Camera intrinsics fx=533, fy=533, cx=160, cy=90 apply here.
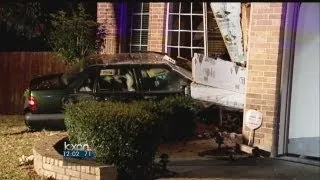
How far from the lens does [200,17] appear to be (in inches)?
490

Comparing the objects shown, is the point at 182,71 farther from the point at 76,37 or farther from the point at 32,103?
the point at 76,37

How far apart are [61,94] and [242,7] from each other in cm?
396

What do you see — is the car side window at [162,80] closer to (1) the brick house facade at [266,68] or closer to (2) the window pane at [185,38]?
(1) the brick house facade at [266,68]

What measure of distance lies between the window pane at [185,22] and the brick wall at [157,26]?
426 mm

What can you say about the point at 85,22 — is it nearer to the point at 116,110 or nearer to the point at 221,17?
the point at 221,17

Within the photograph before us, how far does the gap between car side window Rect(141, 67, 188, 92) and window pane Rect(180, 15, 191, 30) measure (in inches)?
106

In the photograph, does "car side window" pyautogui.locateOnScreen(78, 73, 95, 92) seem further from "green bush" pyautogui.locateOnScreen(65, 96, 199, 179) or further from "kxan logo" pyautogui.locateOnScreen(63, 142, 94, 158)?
"kxan logo" pyautogui.locateOnScreen(63, 142, 94, 158)

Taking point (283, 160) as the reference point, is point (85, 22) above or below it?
above

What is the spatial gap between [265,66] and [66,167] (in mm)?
3628

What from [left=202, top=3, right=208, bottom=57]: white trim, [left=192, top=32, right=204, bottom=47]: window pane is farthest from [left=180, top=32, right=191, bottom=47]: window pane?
[left=202, top=3, right=208, bottom=57]: white trim

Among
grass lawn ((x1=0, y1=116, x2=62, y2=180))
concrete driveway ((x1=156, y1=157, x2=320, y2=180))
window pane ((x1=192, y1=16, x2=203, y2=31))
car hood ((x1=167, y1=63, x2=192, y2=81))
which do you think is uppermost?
window pane ((x1=192, y1=16, x2=203, y2=31))

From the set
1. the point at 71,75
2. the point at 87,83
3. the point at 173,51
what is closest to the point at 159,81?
the point at 87,83

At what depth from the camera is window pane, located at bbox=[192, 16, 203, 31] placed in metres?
12.4

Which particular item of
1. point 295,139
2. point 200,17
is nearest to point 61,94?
point 200,17
